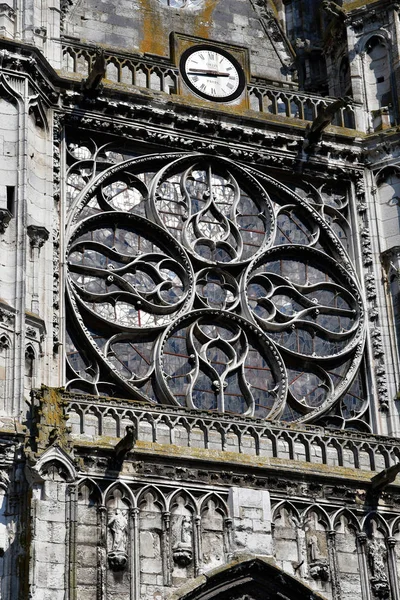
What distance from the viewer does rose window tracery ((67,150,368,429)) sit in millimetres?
22766

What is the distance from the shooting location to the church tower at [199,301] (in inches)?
796

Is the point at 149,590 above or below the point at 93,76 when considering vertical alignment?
below

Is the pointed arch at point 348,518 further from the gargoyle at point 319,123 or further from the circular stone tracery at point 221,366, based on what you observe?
the gargoyle at point 319,123

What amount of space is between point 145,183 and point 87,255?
157cm

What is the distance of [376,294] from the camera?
24.3 meters

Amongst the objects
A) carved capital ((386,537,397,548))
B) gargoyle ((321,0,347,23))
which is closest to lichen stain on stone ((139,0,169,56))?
gargoyle ((321,0,347,23))

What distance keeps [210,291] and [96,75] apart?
137 inches

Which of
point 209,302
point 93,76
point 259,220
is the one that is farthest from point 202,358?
point 93,76

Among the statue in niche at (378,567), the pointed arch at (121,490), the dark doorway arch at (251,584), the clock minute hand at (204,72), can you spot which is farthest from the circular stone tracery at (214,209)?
the dark doorway arch at (251,584)

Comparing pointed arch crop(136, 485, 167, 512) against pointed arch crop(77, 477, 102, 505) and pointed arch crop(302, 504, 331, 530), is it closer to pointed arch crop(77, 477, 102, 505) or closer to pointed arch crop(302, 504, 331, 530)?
pointed arch crop(77, 477, 102, 505)

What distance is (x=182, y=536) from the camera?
20328 millimetres

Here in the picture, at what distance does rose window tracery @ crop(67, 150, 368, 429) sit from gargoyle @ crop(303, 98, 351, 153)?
26.1 inches

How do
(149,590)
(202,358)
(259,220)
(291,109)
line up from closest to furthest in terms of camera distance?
1. (149,590)
2. (202,358)
3. (259,220)
4. (291,109)

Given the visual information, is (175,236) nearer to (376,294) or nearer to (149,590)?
(376,294)
